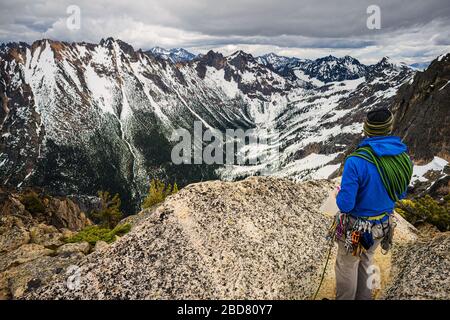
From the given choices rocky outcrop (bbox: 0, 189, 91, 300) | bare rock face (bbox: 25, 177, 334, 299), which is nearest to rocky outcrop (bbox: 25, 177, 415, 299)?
bare rock face (bbox: 25, 177, 334, 299)

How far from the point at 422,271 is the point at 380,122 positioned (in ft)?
13.0

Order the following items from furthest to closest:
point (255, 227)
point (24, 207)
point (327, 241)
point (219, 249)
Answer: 1. point (24, 207)
2. point (327, 241)
3. point (255, 227)
4. point (219, 249)

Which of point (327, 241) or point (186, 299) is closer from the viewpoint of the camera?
point (186, 299)

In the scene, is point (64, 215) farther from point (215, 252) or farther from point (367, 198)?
point (367, 198)

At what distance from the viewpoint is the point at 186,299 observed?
776cm

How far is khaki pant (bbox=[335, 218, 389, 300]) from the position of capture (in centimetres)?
802

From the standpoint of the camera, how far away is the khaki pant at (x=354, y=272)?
8.02 m

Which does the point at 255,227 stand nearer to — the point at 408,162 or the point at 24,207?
the point at 408,162

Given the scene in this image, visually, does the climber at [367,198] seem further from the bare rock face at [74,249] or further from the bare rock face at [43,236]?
the bare rock face at [43,236]

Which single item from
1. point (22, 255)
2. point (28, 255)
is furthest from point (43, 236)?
point (28, 255)

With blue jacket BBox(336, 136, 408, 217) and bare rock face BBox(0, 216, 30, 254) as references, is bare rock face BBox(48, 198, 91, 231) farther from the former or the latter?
blue jacket BBox(336, 136, 408, 217)
